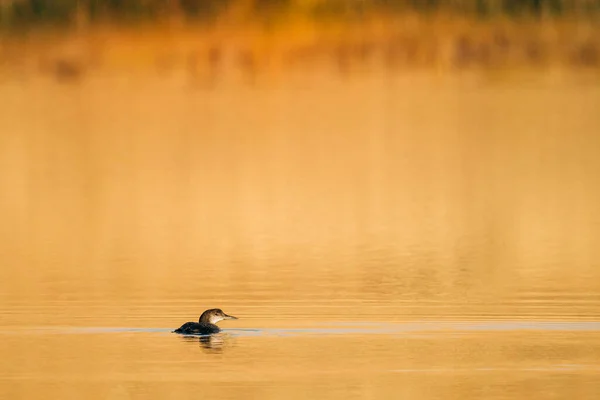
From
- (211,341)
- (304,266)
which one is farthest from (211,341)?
(304,266)

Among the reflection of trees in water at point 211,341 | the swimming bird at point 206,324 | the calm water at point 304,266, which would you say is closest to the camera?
the calm water at point 304,266

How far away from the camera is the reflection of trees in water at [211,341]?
1650 centimetres

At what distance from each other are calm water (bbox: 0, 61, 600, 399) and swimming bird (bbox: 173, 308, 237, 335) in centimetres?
12

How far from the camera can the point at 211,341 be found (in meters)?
16.8

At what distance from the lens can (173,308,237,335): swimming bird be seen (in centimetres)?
1662

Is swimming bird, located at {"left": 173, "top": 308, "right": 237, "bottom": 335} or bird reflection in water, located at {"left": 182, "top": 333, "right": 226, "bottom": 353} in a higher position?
swimming bird, located at {"left": 173, "top": 308, "right": 237, "bottom": 335}

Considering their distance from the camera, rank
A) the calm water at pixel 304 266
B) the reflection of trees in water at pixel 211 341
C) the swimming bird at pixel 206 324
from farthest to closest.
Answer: the swimming bird at pixel 206 324 < the reflection of trees in water at pixel 211 341 < the calm water at pixel 304 266

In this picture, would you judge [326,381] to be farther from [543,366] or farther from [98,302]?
[98,302]

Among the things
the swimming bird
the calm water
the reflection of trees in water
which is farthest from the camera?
the swimming bird

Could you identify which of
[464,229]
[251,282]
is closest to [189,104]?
[464,229]

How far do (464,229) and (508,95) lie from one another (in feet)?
117

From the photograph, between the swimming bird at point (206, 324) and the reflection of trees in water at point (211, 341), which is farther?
→ the swimming bird at point (206, 324)

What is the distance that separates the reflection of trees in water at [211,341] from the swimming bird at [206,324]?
0.06 metres

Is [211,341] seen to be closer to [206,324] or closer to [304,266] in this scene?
[206,324]
